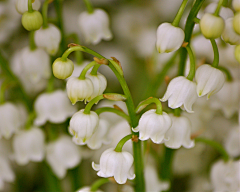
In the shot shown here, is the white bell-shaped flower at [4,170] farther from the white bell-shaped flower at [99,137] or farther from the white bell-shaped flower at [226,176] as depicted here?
the white bell-shaped flower at [226,176]

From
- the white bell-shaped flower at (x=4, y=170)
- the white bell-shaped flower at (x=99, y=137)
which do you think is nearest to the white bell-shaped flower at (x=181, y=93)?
the white bell-shaped flower at (x=99, y=137)

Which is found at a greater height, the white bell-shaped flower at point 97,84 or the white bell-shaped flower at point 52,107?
the white bell-shaped flower at point 97,84

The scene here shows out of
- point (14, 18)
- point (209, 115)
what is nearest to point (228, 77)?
point (209, 115)

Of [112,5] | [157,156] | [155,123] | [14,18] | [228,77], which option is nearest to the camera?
[155,123]

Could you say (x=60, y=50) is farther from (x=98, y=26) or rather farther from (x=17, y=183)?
(x=17, y=183)

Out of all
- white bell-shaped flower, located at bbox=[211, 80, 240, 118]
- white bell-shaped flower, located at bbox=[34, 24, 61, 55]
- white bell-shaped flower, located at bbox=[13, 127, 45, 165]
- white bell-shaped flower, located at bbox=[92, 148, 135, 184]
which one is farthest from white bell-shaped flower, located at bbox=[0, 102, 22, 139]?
white bell-shaped flower, located at bbox=[211, 80, 240, 118]

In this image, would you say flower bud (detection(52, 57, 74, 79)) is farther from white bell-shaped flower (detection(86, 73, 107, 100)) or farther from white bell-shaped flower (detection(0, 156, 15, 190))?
white bell-shaped flower (detection(0, 156, 15, 190))

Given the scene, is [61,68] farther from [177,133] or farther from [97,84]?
[177,133]
